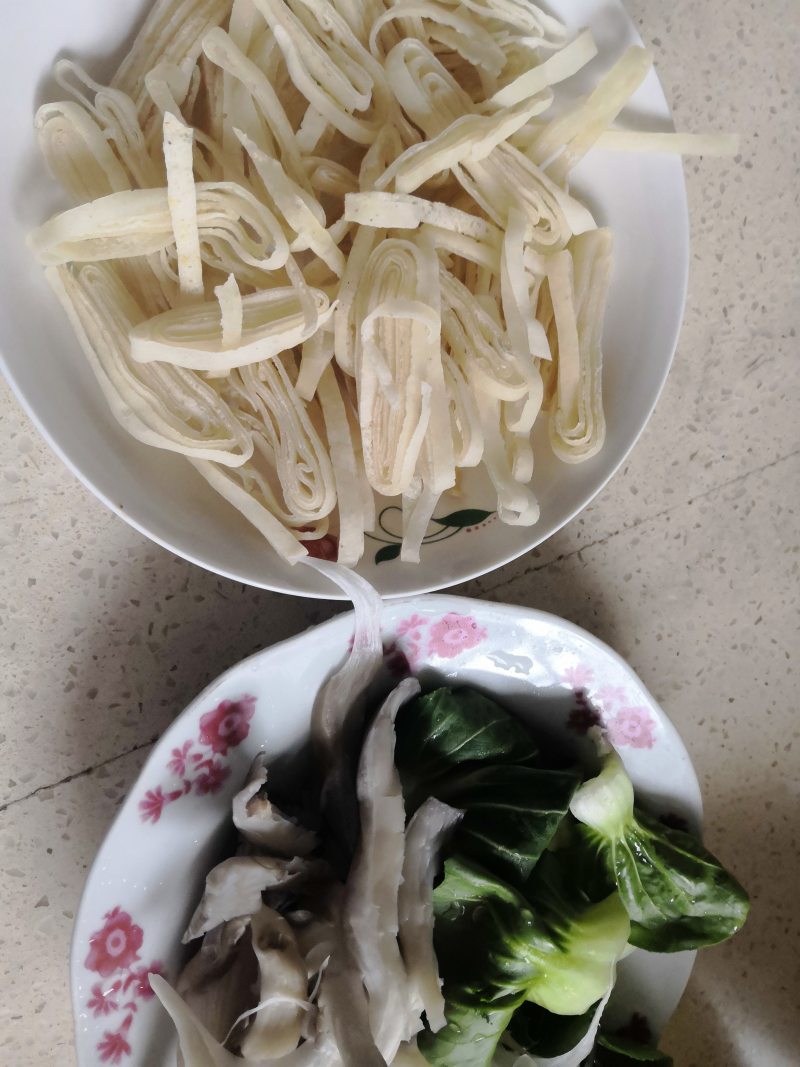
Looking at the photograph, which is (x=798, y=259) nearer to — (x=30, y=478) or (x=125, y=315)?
(x=125, y=315)

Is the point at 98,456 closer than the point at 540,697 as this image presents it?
Yes

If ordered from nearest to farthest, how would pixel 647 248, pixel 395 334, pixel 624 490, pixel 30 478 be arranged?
pixel 395 334 < pixel 647 248 < pixel 30 478 < pixel 624 490

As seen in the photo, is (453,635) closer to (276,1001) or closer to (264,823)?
(264,823)

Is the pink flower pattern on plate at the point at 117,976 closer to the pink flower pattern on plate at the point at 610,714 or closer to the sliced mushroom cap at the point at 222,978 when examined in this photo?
the sliced mushroom cap at the point at 222,978

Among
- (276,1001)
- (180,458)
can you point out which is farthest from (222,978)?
(180,458)

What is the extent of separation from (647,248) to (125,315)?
49cm

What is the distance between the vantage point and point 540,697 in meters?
0.92

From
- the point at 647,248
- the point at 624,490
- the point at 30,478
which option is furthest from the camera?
the point at 624,490

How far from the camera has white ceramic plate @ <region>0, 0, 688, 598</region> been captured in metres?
0.68

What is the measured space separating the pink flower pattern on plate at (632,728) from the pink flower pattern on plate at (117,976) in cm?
54

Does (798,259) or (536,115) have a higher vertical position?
(536,115)

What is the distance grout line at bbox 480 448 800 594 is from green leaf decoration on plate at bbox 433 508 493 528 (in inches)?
8.5

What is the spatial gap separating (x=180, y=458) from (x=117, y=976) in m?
0.52

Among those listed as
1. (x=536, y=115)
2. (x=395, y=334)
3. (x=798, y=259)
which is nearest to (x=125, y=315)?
(x=395, y=334)
